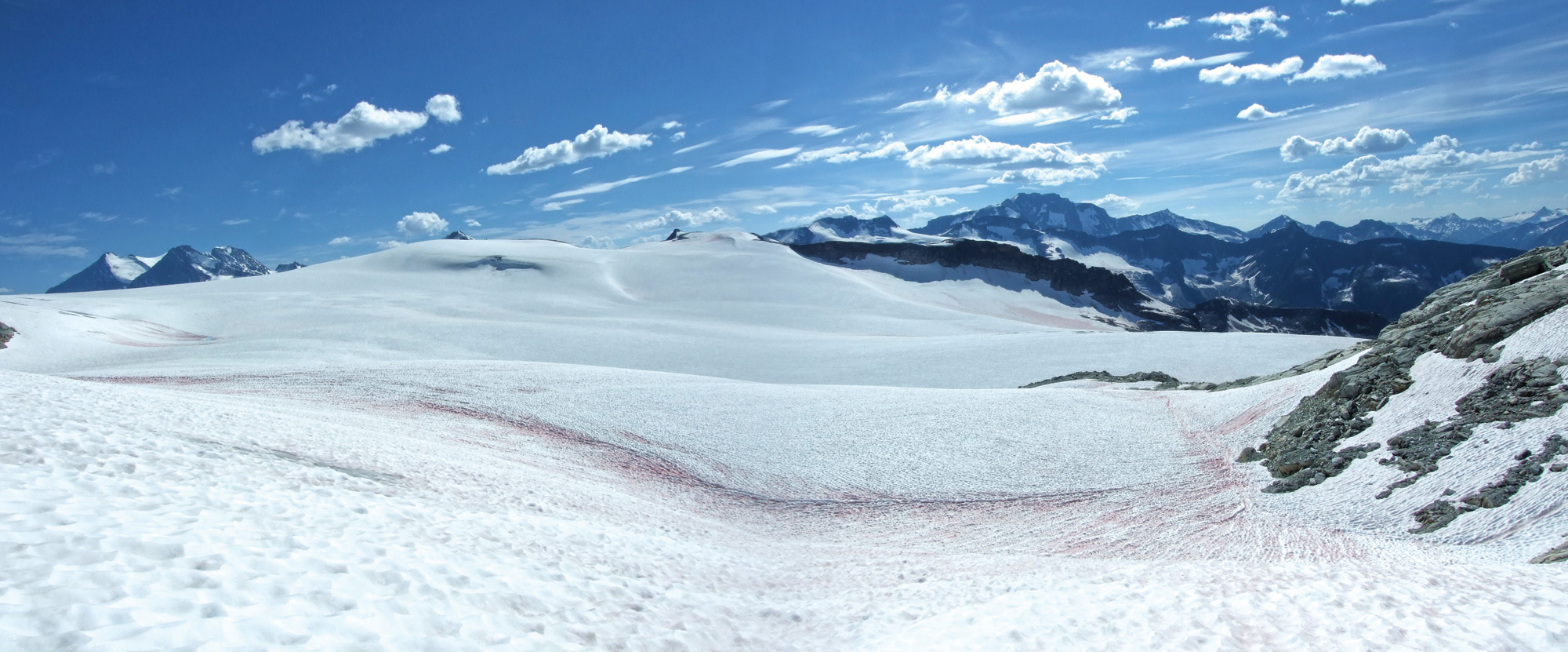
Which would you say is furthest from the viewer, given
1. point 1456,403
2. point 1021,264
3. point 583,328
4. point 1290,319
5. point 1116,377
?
point 1290,319

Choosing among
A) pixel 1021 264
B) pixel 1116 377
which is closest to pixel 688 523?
pixel 1116 377

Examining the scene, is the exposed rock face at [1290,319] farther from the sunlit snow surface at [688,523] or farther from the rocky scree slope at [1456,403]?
the sunlit snow surface at [688,523]

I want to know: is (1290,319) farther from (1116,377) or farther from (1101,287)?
(1116,377)

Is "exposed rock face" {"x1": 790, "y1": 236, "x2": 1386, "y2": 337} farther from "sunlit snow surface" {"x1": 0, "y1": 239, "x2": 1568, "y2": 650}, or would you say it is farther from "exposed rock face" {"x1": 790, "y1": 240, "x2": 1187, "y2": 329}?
"sunlit snow surface" {"x1": 0, "y1": 239, "x2": 1568, "y2": 650}

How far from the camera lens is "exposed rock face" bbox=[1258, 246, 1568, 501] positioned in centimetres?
1051

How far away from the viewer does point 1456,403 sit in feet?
39.3

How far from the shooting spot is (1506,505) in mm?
8953

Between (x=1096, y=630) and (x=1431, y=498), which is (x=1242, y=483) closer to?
(x=1431, y=498)


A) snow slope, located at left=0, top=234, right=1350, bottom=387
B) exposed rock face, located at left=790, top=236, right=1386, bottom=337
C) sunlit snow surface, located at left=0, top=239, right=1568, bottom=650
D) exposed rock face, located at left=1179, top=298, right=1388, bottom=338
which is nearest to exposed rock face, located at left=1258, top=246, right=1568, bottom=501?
sunlit snow surface, located at left=0, top=239, right=1568, bottom=650

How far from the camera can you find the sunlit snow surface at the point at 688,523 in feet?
17.2

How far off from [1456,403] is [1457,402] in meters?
0.04

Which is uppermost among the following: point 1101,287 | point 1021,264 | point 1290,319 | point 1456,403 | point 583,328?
point 1021,264

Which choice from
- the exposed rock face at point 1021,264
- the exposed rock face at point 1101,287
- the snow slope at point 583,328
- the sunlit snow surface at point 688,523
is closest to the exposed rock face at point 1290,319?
the exposed rock face at point 1101,287

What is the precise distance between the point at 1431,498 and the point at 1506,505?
92 centimetres
